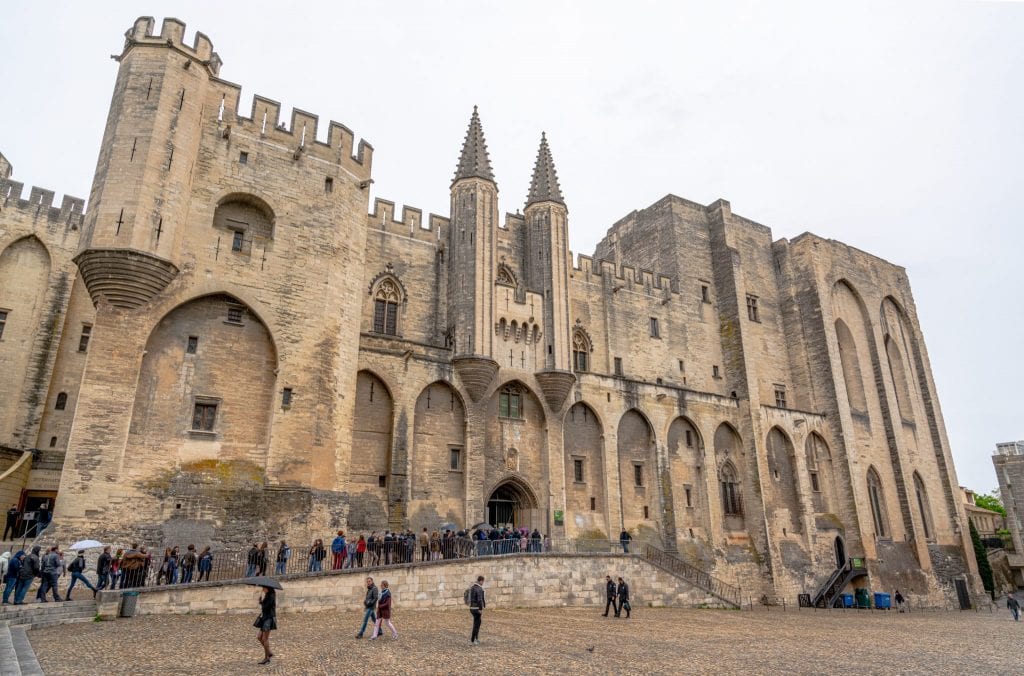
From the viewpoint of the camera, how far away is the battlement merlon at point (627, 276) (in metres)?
31.4

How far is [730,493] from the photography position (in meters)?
30.9

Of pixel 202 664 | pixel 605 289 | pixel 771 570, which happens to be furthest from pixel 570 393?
pixel 202 664

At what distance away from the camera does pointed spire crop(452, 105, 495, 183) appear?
26.7m

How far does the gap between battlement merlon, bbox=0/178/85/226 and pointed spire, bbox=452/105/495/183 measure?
14.4m

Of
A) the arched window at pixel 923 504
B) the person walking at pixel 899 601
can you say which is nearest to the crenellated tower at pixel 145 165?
the person walking at pixel 899 601

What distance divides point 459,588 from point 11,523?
13.6 meters

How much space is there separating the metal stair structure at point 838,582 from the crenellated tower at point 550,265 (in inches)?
632

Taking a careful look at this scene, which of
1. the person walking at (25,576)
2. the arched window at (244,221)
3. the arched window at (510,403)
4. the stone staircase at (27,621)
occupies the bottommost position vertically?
the stone staircase at (27,621)

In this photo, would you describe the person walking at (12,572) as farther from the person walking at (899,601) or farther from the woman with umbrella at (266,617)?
the person walking at (899,601)

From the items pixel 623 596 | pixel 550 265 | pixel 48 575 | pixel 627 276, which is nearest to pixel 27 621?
pixel 48 575

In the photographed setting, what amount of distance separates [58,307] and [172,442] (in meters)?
9.88

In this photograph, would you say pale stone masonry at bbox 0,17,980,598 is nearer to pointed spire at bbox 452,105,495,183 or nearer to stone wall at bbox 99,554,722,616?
pointed spire at bbox 452,105,495,183

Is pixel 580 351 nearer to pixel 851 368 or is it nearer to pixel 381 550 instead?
pixel 381 550

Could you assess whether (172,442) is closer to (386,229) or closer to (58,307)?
(58,307)
